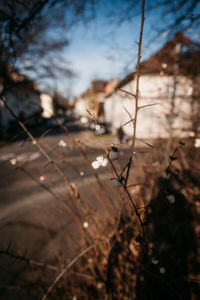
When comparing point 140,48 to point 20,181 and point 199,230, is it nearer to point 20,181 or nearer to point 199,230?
point 199,230

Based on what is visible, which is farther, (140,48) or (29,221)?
(29,221)

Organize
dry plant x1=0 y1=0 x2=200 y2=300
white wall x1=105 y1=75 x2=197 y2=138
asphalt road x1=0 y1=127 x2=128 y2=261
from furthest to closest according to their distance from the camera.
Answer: white wall x1=105 y1=75 x2=197 y2=138 < asphalt road x1=0 y1=127 x2=128 y2=261 < dry plant x1=0 y1=0 x2=200 y2=300

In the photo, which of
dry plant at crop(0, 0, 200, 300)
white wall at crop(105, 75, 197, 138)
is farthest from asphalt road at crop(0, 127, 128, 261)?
white wall at crop(105, 75, 197, 138)

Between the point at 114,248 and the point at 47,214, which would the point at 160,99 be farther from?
the point at 47,214

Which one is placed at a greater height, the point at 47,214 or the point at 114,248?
the point at 114,248

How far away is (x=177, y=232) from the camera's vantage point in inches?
102

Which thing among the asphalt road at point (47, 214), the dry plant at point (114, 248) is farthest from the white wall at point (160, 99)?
the asphalt road at point (47, 214)

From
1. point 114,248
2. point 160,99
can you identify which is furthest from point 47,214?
point 160,99

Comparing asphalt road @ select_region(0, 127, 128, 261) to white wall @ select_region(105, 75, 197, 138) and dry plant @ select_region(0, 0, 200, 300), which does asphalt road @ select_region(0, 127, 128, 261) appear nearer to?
dry plant @ select_region(0, 0, 200, 300)

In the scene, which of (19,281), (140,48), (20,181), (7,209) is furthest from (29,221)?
(140,48)

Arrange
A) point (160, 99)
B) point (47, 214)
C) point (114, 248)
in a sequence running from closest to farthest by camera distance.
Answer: point (114, 248) < point (160, 99) < point (47, 214)

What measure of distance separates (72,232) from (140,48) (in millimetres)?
3295

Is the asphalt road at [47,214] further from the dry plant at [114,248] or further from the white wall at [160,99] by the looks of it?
the white wall at [160,99]

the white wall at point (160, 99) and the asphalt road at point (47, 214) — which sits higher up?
the white wall at point (160, 99)
